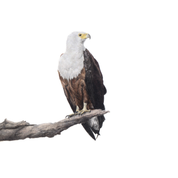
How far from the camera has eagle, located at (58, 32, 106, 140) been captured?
15.8 ft

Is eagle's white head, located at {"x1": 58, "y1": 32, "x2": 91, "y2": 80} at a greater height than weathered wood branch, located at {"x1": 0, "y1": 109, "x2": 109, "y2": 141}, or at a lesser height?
greater

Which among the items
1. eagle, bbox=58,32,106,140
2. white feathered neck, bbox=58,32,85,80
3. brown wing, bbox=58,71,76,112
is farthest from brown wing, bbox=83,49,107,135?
brown wing, bbox=58,71,76,112

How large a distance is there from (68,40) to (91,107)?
1181mm

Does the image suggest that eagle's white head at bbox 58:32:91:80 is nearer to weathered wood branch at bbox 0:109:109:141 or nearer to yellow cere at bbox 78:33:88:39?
yellow cere at bbox 78:33:88:39

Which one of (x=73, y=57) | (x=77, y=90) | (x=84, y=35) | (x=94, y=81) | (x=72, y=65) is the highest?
(x=84, y=35)

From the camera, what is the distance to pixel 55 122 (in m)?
4.86

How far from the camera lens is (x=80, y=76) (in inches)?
190

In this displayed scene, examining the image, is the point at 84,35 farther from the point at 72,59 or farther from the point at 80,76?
the point at 80,76

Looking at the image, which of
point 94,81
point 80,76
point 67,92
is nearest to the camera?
point 80,76

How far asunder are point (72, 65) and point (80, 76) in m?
0.22

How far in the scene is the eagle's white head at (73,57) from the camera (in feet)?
15.8

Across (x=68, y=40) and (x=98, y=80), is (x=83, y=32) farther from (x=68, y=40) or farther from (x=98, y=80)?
(x=98, y=80)

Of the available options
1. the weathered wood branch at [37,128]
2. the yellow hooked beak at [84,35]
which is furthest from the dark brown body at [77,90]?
the yellow hooked beak at [84,35]

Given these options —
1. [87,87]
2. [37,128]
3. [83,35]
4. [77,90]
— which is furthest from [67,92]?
[83,35]
